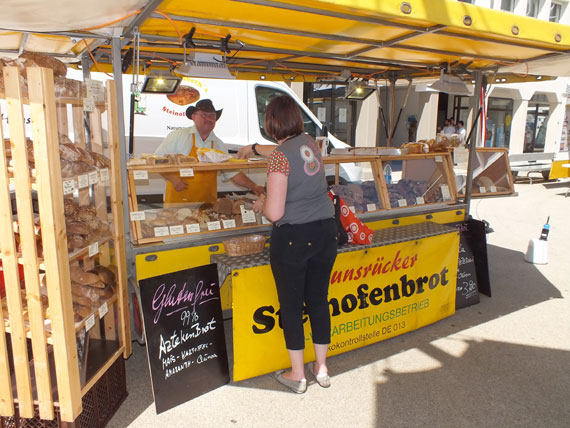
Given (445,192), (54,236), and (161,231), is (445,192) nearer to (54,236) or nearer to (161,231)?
(161,231)

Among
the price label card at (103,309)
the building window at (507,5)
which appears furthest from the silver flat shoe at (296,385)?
the building window at (507,5)

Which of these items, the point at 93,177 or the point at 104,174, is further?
the point at 104,174

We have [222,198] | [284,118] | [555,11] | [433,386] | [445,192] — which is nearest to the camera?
[284,118]

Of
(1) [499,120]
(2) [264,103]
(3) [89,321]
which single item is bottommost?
(3) [89,321]

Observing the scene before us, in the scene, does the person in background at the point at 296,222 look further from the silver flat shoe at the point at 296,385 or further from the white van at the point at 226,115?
the white van at the point at 226,115

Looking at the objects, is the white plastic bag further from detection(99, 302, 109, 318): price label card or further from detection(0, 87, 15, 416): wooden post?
detection(0, 87, 15, 416): wooden post

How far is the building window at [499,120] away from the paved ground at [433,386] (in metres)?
15.6

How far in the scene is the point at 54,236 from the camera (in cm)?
226

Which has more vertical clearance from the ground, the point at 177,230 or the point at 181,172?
the point at 181,172

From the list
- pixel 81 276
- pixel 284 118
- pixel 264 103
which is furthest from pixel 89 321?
pixel 264 103

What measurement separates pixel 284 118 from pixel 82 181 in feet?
4.07

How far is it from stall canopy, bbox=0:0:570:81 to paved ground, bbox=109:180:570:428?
8.07 ft

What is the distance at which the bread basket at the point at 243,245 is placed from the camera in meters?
3.24

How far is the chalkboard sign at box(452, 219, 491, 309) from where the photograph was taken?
14.9ft
